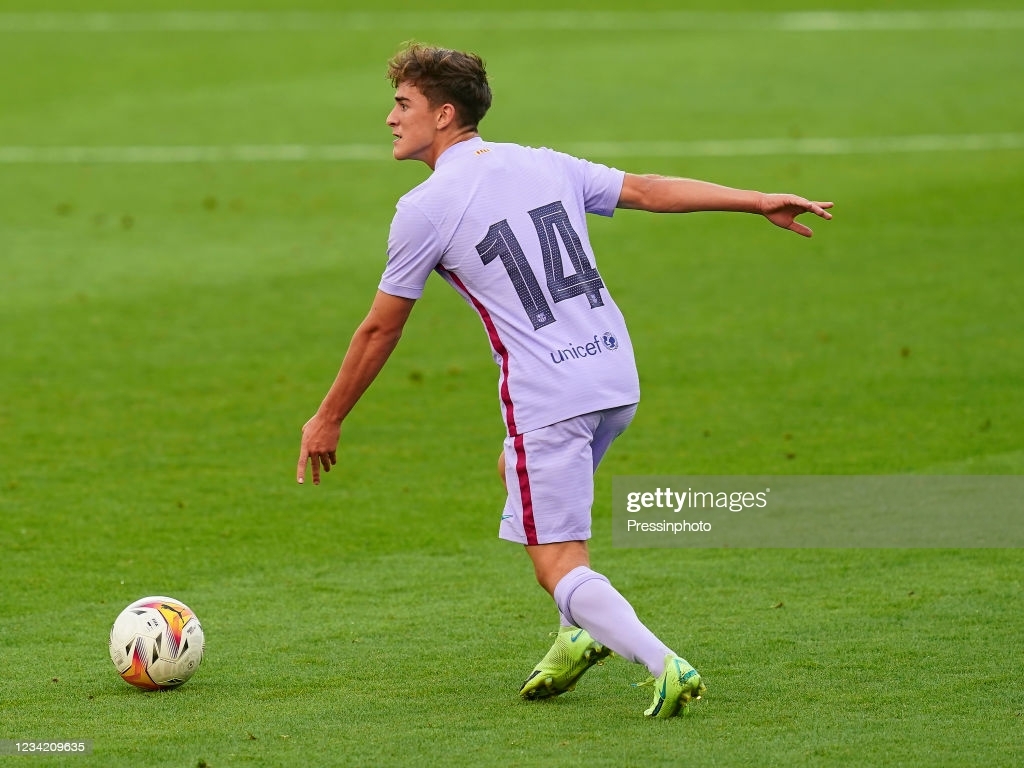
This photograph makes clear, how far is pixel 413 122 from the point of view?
6.16m

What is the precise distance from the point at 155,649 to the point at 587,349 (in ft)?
6.58

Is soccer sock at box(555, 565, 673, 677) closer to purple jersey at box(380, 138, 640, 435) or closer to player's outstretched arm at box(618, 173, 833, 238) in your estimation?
purple jersey at box(380, 138, 640, 435)

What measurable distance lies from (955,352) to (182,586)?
718 cm

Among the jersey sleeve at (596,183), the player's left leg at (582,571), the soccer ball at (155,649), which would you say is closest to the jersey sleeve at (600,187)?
the jersey sleeve at (596,183)

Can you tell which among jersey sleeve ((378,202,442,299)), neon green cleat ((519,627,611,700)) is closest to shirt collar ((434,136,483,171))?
jersey sleeve ((378,202,442,299))

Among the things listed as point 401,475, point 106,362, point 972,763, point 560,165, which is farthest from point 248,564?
point 106,362

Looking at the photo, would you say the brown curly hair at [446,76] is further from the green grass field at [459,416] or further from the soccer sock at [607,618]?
the green grass field at [459,416]

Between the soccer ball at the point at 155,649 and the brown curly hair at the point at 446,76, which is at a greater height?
the brown curly hair at the point at 446,76

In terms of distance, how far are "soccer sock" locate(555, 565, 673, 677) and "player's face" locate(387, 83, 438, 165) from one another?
1670 mm

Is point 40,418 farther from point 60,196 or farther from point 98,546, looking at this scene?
point 60,196

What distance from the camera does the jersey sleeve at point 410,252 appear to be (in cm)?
595

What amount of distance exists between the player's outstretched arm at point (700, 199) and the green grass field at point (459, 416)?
1.80 metres

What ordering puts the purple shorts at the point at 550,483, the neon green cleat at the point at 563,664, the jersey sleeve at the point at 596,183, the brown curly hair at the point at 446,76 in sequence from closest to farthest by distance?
1. the purple shorts at the point at 550,483
2. the brown curly hair at the point at 446,76
3. the neon green cleat at the point at 563,664
4. the jersey sleeve at the point at 596,183

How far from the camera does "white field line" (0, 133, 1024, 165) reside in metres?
21.7
